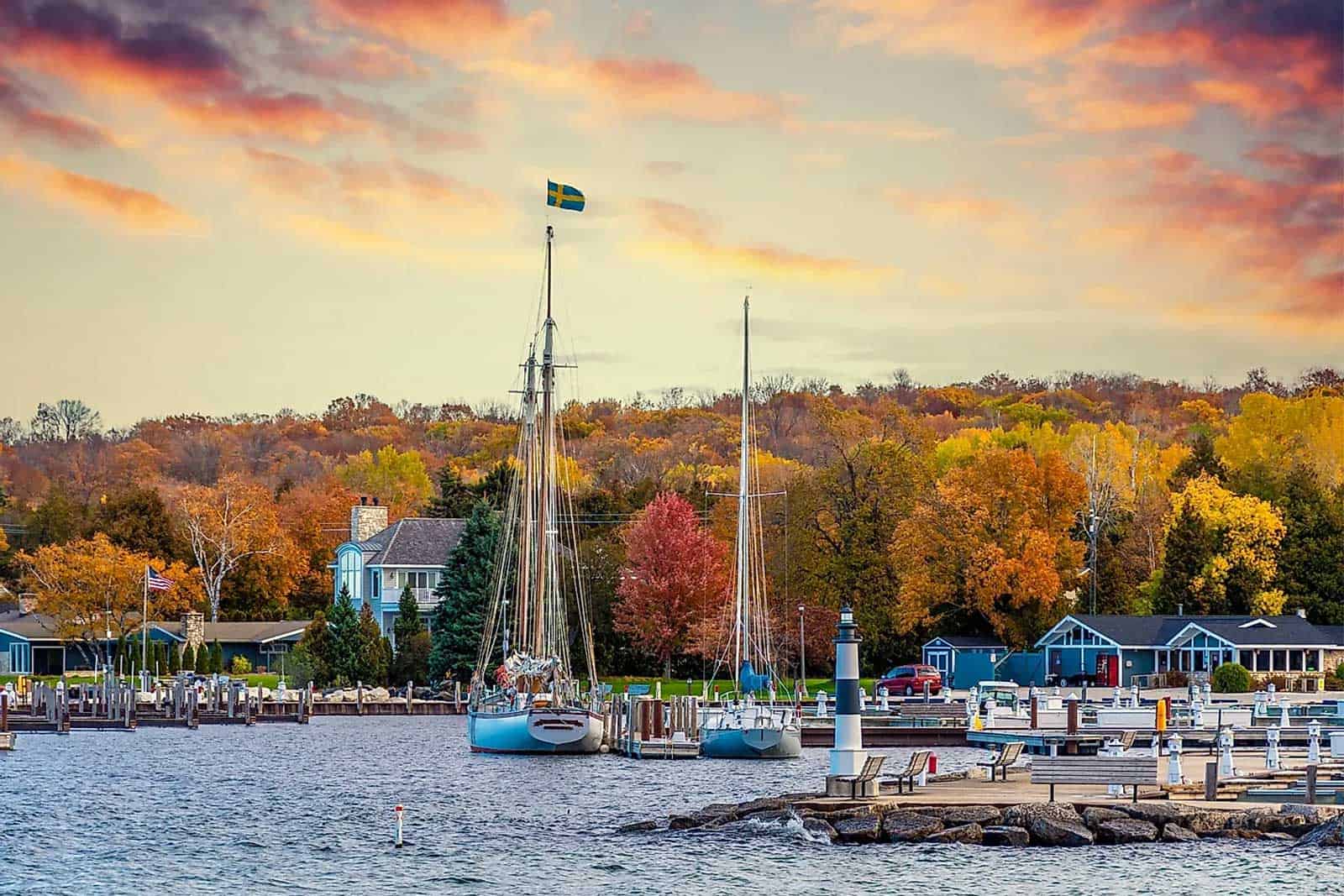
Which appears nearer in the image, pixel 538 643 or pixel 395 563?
pixel 538 643

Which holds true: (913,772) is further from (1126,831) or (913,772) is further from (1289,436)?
(1289,436)

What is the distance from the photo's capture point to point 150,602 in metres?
113

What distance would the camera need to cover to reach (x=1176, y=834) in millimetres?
38531

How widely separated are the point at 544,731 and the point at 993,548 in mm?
36504

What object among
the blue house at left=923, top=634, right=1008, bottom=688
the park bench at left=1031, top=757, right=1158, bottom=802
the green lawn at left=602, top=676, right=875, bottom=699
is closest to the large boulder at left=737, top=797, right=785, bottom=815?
the park bench at left=1031, top=757, right=1158, bottom=802

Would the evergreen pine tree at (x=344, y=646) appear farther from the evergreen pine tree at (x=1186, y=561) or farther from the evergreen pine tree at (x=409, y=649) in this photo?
the evergreen pine tree at (x=1186, y=561)

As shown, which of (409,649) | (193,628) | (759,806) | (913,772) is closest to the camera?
(913,772)

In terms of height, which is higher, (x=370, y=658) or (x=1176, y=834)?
(x=370, y=658)

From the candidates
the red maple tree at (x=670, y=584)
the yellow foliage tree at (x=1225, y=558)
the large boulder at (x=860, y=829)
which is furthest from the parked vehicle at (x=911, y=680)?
the large boulder at (x=860, y=829)

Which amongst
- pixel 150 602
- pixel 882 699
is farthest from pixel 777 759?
pixel 150 602

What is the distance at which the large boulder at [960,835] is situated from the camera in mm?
39041

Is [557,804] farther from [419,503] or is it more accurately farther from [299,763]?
[419,503]

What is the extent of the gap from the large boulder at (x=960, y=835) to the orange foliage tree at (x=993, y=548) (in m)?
59.7

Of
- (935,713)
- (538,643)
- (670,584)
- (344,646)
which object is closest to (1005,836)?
(538,643)
